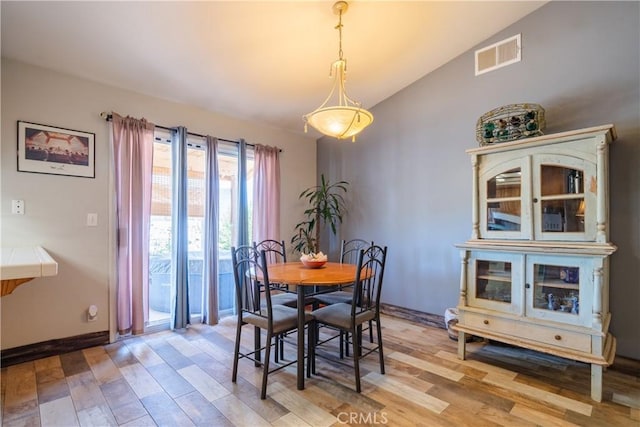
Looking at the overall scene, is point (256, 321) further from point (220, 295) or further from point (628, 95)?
point (628, 95)

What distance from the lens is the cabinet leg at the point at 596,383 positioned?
207cm

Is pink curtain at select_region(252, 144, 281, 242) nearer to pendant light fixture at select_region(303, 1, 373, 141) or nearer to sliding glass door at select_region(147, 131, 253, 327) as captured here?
sliding glass door at select_region(147, 131, 253, 327)

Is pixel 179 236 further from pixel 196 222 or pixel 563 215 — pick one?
pixel 563 215

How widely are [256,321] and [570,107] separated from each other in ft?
10.2

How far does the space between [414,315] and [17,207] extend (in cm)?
388

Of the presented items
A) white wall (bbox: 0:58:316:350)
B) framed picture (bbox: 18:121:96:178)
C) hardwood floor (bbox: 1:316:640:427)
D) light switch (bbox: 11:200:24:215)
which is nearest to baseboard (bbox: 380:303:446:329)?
hardwood floor (bbox: 1:316:640:427)

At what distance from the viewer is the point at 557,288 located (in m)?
2.35

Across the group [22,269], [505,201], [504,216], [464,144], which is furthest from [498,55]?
[22,269]

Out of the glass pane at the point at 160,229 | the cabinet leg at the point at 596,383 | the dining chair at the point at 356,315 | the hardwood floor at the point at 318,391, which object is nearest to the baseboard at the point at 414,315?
the hardwood floor at the point at 318,391

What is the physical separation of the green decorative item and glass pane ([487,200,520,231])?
0.53 meters

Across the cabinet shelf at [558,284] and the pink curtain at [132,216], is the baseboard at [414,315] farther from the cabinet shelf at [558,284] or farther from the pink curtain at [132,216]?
the pink curtain at [132,216]

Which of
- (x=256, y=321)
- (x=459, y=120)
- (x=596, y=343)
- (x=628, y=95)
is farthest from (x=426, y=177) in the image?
(x=256, y=321)

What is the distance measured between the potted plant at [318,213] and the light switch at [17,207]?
9.26 feet

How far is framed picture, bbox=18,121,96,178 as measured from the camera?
2.61 metres
